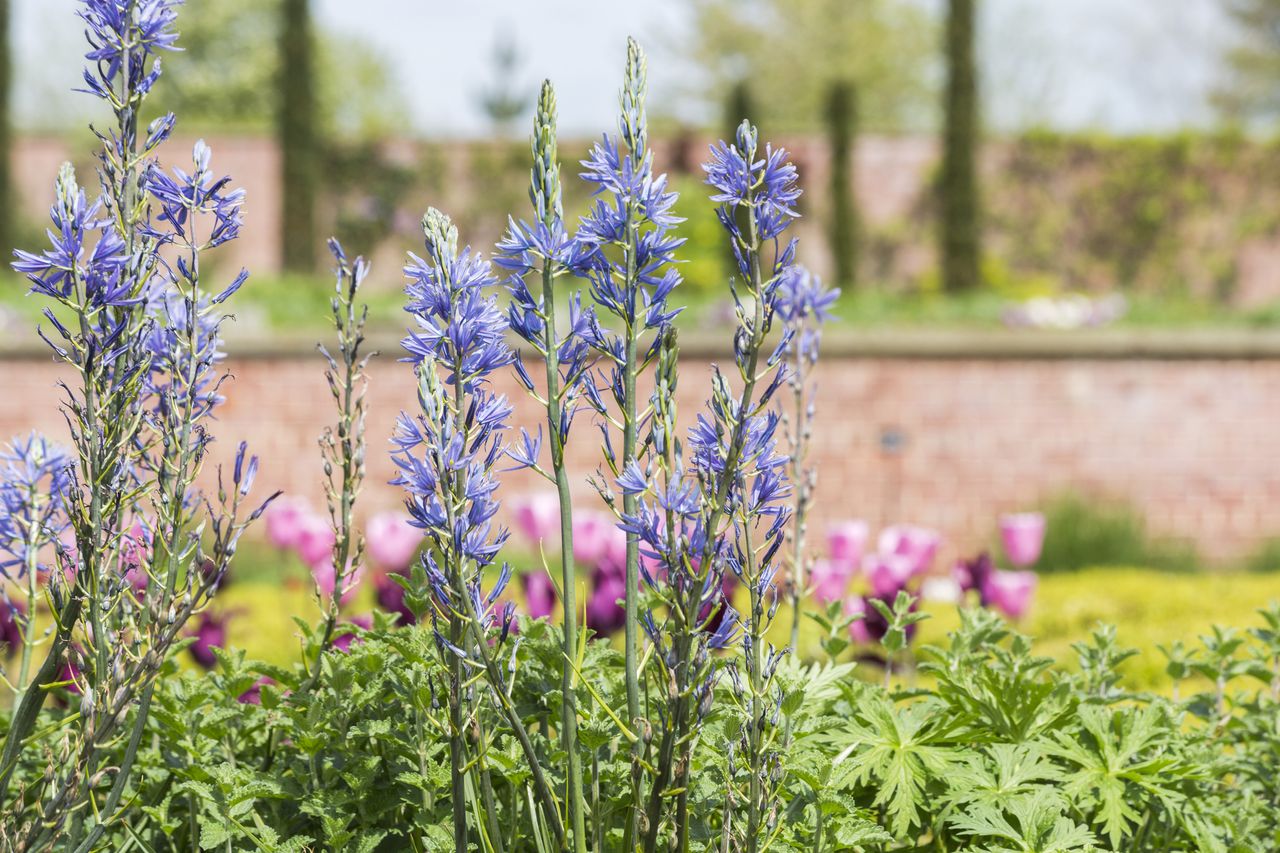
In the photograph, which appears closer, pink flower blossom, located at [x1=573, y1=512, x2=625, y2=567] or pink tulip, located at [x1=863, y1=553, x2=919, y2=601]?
pink tulip, located at [x1=863, y1=553, x2=919, y2=601]

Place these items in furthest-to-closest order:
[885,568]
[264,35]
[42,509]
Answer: [264,35] < [885,568] < [42,509]

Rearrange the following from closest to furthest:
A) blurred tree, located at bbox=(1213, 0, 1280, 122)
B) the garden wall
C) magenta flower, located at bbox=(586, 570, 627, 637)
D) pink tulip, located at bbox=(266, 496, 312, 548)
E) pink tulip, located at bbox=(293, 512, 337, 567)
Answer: magenta flower, located at bbox=(586, 570, 627, 637) < pink tulip, located at bbox=(293, 512, 337, 567) < pink tulip, located at bbox=(266, 496, 312, 548) < the garden wall < blurred tree, located at bbox=(1213, 0, 1280, 122)

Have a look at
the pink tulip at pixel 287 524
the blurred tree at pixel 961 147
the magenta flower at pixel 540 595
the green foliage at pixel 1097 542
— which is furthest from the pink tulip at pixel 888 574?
the blurred tree at pixel 961 147

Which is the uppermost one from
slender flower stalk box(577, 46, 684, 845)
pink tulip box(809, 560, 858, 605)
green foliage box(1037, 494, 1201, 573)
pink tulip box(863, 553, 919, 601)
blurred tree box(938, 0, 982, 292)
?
blurred tree box(938, 0, 982, 292)

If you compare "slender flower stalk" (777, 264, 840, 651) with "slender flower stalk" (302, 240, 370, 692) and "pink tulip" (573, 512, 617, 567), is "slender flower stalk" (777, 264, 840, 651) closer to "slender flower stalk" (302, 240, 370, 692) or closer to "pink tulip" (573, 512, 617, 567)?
"slender flower stalk" (302, 240, 370, 692)

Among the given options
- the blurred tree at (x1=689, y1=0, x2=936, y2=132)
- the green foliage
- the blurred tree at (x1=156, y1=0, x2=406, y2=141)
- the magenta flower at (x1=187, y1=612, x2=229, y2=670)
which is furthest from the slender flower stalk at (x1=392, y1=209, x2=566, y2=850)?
the blurred tree at (x1=156, y1=0, x2=406, y2=141)

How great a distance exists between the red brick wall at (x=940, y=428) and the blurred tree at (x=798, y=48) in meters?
26.2

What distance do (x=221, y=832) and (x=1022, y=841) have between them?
1.21 metres

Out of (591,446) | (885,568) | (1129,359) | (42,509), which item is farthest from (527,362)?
(42,509)

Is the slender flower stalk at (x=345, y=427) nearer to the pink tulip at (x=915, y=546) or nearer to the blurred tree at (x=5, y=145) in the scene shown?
the pink tulip at (x=915, y=546)

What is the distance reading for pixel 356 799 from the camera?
1916 millimetres

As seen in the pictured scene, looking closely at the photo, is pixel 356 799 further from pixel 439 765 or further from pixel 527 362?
pixel 527 362

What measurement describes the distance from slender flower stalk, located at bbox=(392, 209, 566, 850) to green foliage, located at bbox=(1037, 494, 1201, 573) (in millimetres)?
7707

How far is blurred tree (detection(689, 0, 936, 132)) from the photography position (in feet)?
118
